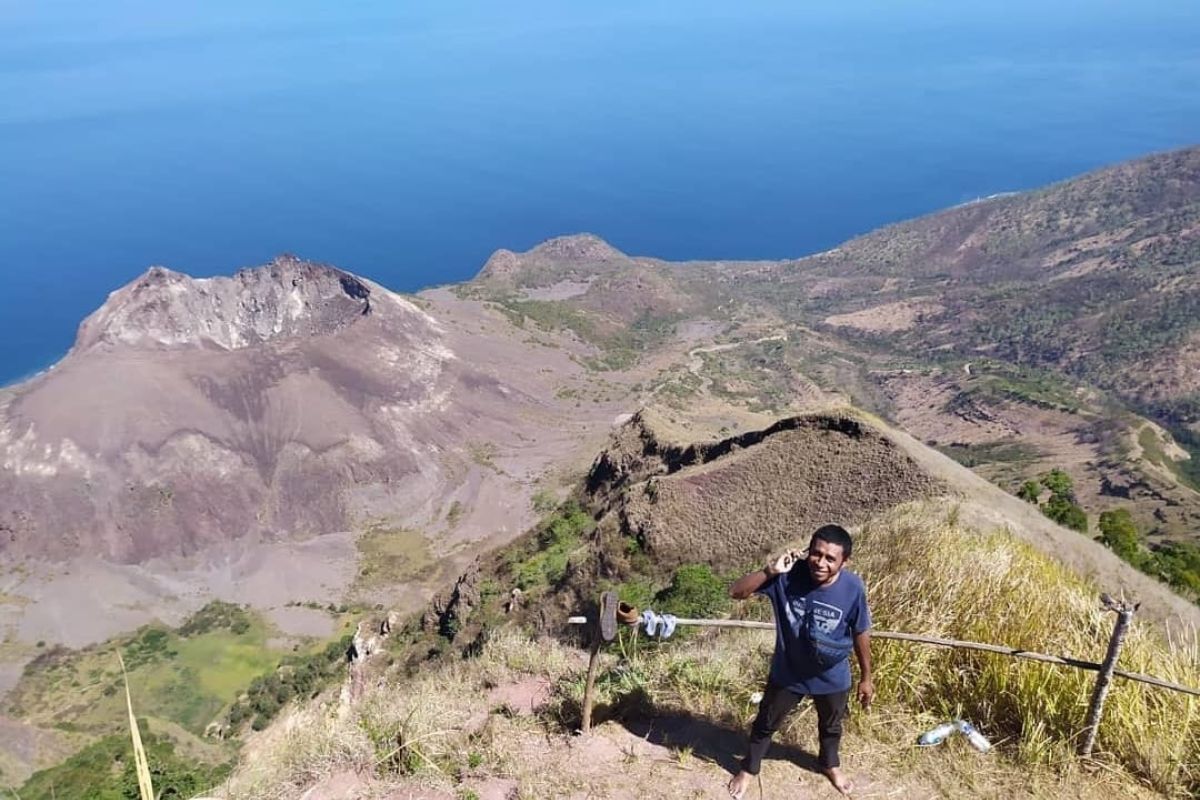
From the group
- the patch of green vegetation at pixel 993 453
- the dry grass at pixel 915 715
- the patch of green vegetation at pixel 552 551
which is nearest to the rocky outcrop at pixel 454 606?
the patch of green vegetation at pixel 552 551

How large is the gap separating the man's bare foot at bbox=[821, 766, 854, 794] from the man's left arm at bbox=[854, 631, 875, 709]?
44 cm

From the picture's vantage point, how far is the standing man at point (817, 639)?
4.68m

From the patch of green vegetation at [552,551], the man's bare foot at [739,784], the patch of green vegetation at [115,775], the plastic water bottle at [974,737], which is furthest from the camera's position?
the patch of green vegetation at [552,551]

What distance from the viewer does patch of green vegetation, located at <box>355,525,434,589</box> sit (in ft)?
137

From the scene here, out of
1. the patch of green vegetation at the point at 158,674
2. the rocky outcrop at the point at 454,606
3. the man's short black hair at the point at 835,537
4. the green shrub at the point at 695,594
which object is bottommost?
the patch of green vegetation at the point at 158,674

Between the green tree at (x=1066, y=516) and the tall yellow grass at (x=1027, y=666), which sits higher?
the tall yellow grass at (x=1027, y=666)

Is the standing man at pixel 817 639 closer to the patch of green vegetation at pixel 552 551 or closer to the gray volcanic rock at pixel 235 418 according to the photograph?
the patch of green vegetation at pixel 552 551

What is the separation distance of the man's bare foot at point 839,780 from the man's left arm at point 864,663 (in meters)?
0.44

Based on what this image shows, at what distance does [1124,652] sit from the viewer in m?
5.34

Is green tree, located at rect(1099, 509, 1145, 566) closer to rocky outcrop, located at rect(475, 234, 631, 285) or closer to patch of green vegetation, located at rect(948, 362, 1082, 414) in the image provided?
patch of green vegetation, located at rect(948, 362, 1082, 414)

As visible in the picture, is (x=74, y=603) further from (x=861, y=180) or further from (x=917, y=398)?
(x=861, y=180)

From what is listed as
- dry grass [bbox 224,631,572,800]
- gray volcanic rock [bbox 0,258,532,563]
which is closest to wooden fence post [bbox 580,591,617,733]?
dry grass [bbox 224,631,572,800]

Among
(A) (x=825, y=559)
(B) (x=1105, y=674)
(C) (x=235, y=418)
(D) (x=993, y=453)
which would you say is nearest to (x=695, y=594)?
(B) (x=1105, y=674)

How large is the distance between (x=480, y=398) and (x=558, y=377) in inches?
324
